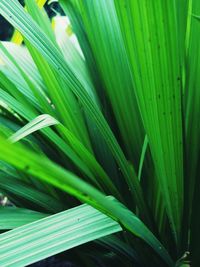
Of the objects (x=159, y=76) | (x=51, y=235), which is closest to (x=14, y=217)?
(x=51, y=235)

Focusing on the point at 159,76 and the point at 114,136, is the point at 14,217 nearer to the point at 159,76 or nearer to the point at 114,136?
the point at 114,136

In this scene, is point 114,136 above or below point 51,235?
above

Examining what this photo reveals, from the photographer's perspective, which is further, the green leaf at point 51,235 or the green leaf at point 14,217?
the green leaf at point 14,217

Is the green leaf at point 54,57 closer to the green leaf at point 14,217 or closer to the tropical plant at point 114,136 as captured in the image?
the tropical plant at point 114,136

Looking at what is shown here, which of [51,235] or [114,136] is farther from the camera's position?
[114,136]

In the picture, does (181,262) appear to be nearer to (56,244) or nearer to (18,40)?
(56,244)

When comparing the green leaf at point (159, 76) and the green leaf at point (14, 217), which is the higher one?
the green leaf at point (159, 76)

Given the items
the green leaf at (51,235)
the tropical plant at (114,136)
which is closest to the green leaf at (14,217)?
the tropical plant at (114,136)

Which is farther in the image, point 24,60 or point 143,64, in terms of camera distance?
point 24,60

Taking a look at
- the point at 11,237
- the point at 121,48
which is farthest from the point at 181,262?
the point at 121,48
